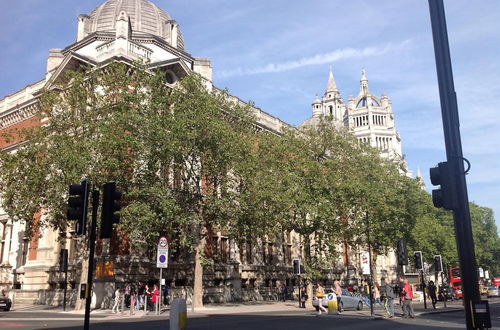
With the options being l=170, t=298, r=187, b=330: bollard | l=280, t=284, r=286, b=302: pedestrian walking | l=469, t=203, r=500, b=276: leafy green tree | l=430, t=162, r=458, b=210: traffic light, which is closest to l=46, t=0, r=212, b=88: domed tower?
l=280, t=284, r=286, b=302: pedestrian walking

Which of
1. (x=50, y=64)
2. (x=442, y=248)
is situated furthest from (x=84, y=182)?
(x=442, y=248)

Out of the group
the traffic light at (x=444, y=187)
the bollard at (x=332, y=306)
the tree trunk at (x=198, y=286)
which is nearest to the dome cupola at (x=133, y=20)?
the tree trunk at (x=198, y=286)

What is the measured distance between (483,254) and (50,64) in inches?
2920

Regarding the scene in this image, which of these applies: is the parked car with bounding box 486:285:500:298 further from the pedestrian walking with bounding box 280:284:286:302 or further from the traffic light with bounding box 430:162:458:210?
the traffic light with bounding box 430:162:458:210

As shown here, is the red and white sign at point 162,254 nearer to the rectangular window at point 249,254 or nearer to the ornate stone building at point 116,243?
the ornate stone building at point 116,243

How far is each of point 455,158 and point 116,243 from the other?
1125 inches

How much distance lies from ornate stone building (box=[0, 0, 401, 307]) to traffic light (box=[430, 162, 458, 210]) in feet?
82.7

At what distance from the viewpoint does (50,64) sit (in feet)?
147

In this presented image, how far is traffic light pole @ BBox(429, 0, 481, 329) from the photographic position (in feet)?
20.9

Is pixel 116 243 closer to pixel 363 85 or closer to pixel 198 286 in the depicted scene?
pixel 198 286

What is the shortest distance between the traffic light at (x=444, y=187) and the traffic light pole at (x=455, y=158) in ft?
0.14

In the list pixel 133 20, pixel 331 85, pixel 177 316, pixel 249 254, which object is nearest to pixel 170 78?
pixel 133 20

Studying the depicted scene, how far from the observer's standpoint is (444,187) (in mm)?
6926

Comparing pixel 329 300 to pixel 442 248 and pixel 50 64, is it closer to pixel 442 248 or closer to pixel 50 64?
pixel 50 64
